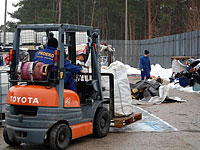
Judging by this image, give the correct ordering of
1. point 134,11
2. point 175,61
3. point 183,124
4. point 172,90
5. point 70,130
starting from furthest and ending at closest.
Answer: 1. point 134,11
2. point 175,61
3. point 172,90
4. point 183,124
5. point 70,130

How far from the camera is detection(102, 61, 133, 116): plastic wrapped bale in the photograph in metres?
9.70

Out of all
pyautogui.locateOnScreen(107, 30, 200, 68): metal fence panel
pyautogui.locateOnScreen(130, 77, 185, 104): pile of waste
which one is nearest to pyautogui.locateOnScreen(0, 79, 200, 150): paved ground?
pyautogui.locateOnScreen(130, 77, 185, 104): pile of waste

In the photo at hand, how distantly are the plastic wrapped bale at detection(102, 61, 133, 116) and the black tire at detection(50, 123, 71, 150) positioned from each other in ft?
7.57

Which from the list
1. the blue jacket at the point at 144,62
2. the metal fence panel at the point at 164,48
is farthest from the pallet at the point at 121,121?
the metal fence panel at the point at 164,48

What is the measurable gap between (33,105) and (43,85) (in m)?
0.50

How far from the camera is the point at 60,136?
7359 mm

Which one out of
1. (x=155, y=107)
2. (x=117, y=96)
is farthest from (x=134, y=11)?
(x=117, y=96)

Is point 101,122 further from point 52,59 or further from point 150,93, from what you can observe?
point 150,93

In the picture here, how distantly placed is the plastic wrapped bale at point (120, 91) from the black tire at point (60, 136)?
7.57ft

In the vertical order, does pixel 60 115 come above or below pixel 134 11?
below

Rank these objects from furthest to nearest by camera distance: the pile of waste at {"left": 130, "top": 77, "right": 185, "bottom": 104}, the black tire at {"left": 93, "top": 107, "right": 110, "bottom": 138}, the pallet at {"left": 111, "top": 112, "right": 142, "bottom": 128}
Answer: the pile of waste at {"left": 130, "top": 77, "right": 185, "bottom": 104}, the pallet at {"left": 111, "top": 112, "right": 142, "bottom": 128}, the black tire at {"left": 93, "top": 107, "right": 110, "bottom": 138}

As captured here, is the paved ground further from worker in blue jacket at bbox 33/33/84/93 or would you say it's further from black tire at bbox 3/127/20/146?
worker in blue jacket at bbox 33/33/84/93

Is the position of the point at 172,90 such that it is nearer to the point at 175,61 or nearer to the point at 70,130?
the point at 175,61

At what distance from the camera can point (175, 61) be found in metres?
22.5
